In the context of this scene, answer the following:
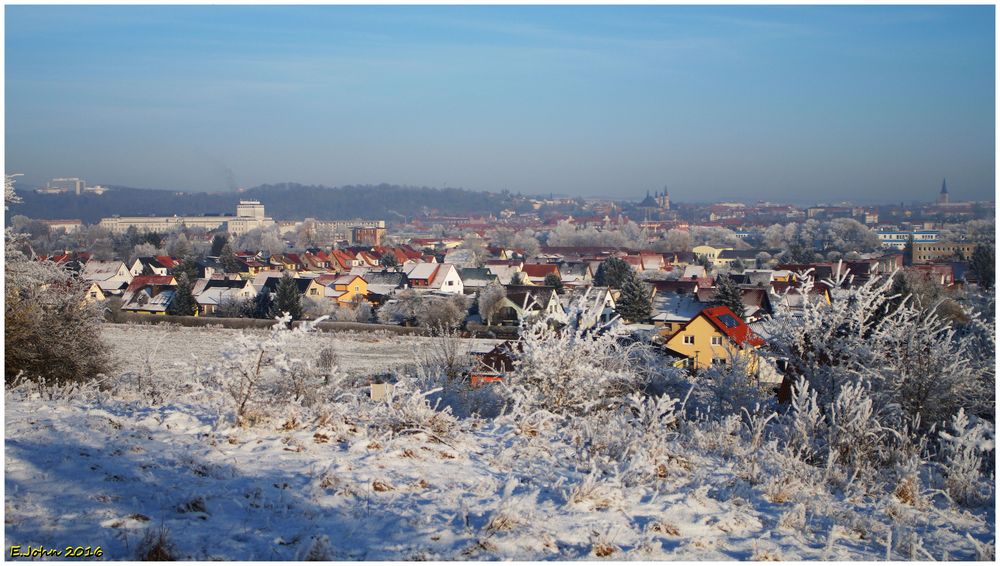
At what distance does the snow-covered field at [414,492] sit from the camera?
3816mm

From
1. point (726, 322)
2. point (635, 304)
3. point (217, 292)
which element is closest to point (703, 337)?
point (726, 322)

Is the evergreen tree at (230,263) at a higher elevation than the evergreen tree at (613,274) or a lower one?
lower

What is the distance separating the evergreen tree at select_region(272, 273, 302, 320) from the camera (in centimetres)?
→ 3152

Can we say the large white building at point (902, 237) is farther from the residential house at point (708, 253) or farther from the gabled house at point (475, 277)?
the gabled house at point (475, 277)

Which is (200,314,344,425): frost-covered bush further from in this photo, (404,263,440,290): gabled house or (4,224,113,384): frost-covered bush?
(404,263,440,290): gabled house

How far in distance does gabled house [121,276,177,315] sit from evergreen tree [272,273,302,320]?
5422 millimetres

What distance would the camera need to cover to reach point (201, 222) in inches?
4919

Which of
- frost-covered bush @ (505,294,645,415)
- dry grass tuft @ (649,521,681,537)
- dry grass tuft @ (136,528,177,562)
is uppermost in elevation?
frost-covered bush @ (505,294,645,415)

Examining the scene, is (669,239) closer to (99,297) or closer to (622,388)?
(99,297)

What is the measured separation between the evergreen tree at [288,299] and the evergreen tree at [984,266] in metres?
28.5

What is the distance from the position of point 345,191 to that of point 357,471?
196 metres

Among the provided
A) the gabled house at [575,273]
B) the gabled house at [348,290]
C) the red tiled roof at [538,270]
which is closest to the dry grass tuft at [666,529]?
the gabled house at [348,290]

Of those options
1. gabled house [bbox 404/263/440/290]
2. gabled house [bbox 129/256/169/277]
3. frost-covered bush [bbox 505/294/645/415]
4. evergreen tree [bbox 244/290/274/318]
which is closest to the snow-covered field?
frost-covered bush [bbox 505/294/645/415]

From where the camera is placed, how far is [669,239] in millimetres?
81500
